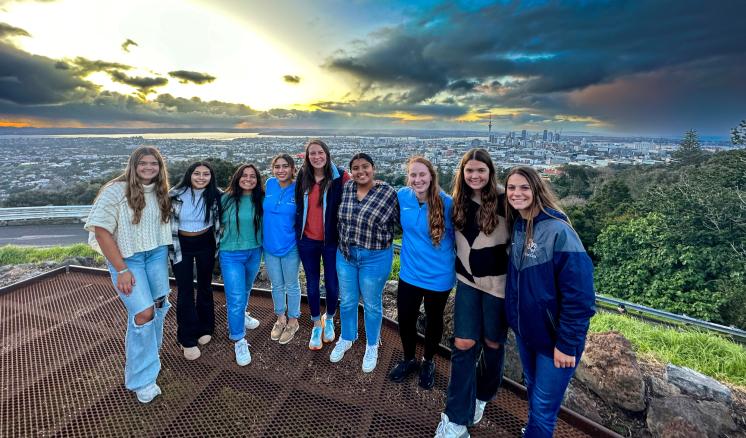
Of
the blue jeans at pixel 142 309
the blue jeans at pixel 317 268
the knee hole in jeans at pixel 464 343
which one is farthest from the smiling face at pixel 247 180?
the knee hole in jeans at pixel 464 343

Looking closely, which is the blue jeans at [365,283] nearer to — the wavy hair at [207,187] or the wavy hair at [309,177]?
the wavy hair at [309,177]

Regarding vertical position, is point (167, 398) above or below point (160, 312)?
below

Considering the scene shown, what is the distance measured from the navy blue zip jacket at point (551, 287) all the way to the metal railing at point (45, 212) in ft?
36.8

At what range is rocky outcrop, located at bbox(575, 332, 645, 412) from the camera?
8.60 ft

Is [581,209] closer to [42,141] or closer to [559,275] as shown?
[559,275]

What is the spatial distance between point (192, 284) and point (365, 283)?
1614 mm

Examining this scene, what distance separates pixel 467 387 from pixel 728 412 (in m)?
2.02

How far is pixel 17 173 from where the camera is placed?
2323 cm

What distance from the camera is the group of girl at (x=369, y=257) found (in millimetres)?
1915

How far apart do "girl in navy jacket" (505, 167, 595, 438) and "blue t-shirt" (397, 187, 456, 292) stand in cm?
48

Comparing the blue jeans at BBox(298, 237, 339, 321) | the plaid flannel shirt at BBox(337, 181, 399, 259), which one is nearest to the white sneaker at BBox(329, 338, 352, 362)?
the blue jeans at BBox(298, 237, 339, 321)

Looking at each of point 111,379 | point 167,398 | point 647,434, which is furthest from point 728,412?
point 111,379

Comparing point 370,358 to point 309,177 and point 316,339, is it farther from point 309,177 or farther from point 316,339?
point 309,177

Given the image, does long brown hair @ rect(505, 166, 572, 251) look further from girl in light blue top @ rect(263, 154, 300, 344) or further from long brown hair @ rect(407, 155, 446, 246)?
girl in light blue top @ rect(263, 154, 300, 344)
